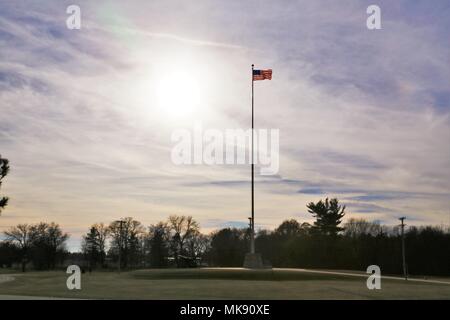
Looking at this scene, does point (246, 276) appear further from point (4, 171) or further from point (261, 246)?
point (261, 246)

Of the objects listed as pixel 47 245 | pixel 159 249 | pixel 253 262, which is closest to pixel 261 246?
pixel 159 249

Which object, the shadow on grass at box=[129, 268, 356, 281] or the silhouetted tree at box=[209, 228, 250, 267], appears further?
the silhouetted tree at box=[209, 228, 250, 267]

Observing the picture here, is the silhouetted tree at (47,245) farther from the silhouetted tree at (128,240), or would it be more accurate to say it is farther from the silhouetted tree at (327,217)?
the silhouetted tree at (327,217)

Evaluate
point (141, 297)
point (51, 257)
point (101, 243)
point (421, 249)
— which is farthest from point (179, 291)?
point (101, 243)

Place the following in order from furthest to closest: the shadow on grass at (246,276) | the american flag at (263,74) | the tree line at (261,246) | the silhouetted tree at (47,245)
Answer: the silhouetted tree at (47,245), the tree line at (261,246), the american flag at (263,74), the shadow on grass at (246,276)

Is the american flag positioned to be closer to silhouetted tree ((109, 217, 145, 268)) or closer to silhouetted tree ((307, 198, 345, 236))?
silhouetted tree ((307, 198, 345, 236))

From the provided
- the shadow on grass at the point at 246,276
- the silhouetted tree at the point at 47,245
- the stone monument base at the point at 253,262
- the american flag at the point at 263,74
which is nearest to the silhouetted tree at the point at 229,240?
the silhouetted tree at the point at 47,245

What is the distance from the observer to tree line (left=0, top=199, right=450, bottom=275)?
6425 centimetres

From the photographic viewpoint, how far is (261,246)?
10850 centimetres

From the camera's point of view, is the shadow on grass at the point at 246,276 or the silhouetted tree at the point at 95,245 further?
the silhouetted tree at the point at 95,245

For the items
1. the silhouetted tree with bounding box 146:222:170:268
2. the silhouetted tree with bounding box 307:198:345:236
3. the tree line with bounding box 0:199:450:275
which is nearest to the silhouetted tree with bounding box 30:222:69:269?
the tree line with bounding box 0:199:450:275

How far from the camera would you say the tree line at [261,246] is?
6425 centimetres
